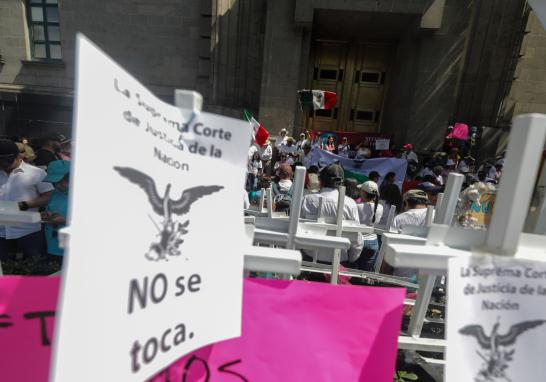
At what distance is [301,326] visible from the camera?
35.8 inches

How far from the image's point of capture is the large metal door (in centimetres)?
1320

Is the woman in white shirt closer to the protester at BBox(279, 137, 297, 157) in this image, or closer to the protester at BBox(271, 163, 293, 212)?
the protester at BBox(271, 163, 293, 212)

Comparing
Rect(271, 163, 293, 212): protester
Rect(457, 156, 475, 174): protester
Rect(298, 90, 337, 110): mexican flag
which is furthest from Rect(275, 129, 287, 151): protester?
Rect(457, 156, 475, 174): protester

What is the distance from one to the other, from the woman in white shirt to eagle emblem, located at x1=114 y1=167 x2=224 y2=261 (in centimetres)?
233

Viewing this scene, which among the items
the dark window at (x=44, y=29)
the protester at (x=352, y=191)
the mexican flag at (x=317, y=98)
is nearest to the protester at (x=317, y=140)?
the mexican flag at (x=317, y=98)

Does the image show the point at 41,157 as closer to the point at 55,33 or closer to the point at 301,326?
the point at 301,326

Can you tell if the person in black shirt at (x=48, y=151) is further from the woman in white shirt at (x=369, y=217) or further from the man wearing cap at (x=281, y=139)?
the man wearing cap at (x=281, y=139)

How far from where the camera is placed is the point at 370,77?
1337 cm

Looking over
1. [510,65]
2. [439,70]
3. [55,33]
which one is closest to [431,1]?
[439,70]

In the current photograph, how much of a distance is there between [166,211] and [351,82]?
1413 centimetres

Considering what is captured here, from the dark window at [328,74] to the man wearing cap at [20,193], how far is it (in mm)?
12689

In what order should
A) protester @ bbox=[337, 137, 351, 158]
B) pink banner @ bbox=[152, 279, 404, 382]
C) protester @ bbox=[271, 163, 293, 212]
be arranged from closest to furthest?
pink banner @ bbox=[152, 279, 404, 382]
protester @ bbox=[271, 163, 293, 212]
protester @ bbox=[337, 137, 351, 158]

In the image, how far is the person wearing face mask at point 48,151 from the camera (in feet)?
13.5

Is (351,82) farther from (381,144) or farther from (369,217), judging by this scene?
(369,217)
